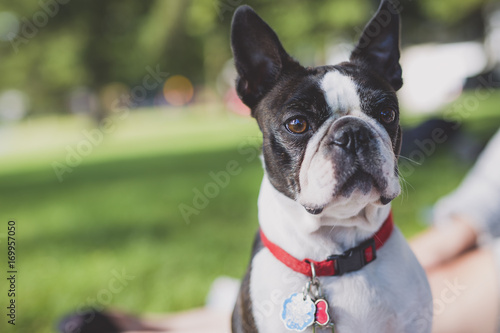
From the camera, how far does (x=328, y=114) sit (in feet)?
7.01

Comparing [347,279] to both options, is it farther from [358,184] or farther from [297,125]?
[297,125]

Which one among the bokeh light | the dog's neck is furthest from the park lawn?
the bokeh light

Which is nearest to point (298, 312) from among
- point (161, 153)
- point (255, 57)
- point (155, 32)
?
point (255, 57)

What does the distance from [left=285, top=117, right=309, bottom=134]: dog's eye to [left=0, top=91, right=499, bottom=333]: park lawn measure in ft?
1.31

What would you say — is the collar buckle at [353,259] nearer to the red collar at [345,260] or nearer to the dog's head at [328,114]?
the red collar at [345,260]

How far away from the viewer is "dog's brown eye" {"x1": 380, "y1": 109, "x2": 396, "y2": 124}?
7.04ft

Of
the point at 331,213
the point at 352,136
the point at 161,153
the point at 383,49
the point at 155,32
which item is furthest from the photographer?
the point at 155,32

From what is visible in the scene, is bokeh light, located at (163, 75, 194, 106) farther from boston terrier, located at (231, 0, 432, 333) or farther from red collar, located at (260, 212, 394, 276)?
red collar, located at (260, 212, 394, 276)

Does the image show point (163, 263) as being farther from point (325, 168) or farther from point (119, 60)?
point (119, 60)

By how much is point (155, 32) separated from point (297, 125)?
20326 mm

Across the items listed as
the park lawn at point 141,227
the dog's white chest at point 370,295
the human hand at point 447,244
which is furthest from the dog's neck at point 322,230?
the human hand at point 447,244

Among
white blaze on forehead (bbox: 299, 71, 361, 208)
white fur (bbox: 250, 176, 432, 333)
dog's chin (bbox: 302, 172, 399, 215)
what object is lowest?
white fur (bbox: 250, 176, 432, 333)

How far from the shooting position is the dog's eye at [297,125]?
2.15m

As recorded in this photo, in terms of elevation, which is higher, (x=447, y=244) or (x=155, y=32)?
(x=155, y=32)
